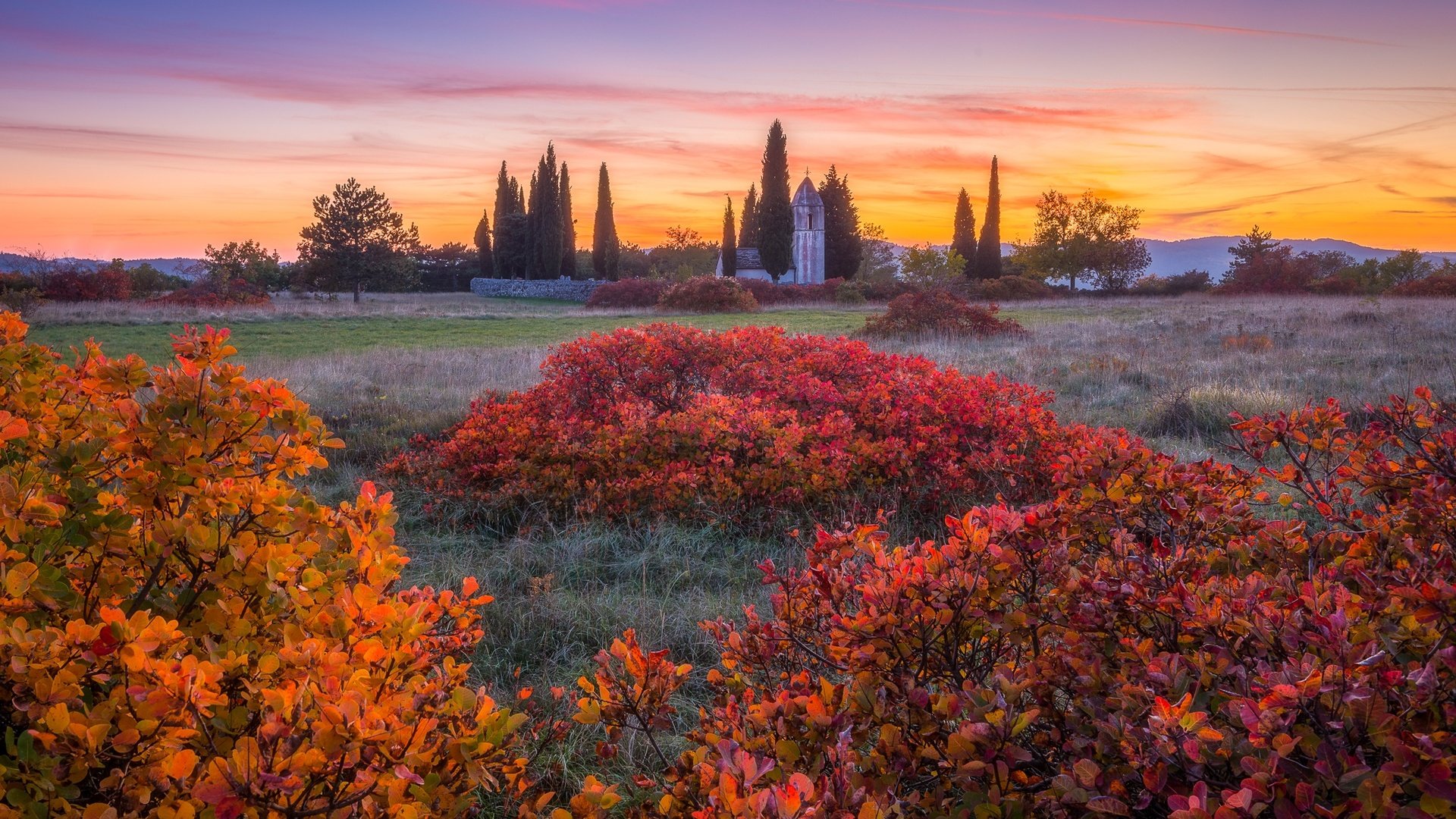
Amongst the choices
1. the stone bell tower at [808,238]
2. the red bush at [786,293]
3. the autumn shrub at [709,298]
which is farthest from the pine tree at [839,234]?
the autumn shrub at [709,298]

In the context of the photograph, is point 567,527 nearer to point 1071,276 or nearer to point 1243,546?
point 1243,546

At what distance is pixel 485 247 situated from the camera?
6231 centimetres

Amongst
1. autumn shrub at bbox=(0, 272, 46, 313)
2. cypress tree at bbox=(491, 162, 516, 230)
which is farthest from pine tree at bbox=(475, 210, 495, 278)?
autumn shrub at bbox=(0, 272, 46, 313)

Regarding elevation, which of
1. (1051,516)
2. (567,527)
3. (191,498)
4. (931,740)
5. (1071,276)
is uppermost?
(1071,276)

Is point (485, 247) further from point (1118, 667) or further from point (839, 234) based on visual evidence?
point (1118, 667)

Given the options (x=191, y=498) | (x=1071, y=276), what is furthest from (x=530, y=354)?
(x=1071, y=276)

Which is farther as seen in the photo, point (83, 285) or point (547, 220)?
point (547, 220)

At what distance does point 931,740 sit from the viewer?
1698mm

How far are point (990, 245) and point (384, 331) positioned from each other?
40408 mm

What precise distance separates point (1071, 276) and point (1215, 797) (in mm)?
61203

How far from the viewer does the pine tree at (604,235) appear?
2178 inches

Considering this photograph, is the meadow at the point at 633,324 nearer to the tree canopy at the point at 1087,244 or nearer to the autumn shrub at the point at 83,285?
the autumn shrub at the point at 83,285

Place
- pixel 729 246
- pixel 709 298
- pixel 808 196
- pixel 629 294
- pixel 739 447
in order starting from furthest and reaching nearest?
1. pixel 808 196
2. pixel 729 246
3. pixel 629 294
4. pixel 709 298
5. pixel 739 447

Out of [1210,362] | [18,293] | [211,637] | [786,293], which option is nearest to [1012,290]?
[786,293]
